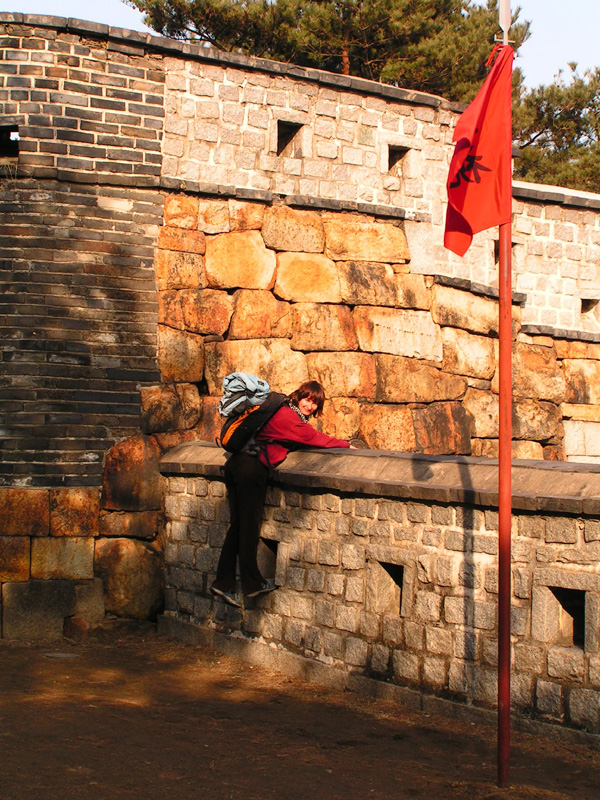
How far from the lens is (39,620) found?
7508 mm

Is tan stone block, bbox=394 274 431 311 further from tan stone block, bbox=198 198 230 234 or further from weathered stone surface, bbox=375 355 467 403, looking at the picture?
tan stone block, bbox=198 198 230 234

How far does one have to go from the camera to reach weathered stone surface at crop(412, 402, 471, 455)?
355 inches

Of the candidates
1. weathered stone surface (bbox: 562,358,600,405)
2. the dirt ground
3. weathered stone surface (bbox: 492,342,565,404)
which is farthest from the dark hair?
weathered stone surface (bbox: 562,358,600,405)

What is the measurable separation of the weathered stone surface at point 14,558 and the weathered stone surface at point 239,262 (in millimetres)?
2760

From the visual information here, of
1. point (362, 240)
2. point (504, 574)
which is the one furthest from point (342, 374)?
point (504, 574)

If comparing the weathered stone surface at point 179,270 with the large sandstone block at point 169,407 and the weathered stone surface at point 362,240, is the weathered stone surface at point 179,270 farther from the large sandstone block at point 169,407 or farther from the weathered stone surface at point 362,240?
the weathered stone surface at point 362,240

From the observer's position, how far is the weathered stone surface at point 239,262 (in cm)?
845

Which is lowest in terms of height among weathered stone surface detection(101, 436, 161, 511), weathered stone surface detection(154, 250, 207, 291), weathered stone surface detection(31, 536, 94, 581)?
weathered stone surface detection(31, 536, 94, 581)

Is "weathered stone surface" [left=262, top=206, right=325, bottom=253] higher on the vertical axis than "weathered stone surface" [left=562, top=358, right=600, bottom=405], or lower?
higher

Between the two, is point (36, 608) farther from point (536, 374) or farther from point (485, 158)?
point (536, 374)

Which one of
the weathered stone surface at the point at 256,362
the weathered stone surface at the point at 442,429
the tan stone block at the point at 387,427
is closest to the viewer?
the weathered stone surface at the point at 256,362

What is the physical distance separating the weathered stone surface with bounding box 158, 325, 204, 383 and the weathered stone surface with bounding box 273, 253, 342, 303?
93 centimetres

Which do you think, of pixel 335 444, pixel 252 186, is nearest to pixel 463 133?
pixel 335 444

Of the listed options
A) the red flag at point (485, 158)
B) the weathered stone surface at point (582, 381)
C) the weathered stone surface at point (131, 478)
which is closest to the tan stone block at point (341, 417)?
the weathered stone surface at point (131, 478)
